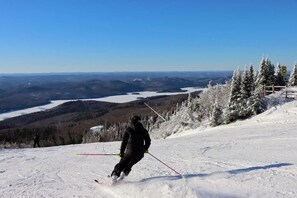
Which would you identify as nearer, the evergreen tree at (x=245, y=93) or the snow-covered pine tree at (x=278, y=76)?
the evergreen tree at (x=245, y=93)

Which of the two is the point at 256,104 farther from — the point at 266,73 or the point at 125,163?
the point at 125,163

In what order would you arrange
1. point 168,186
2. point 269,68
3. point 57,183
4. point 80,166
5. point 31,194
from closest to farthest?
point 168,186 → point 31,194 → point 57,183 → point 80,166 → point 269,68

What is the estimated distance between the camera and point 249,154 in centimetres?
1126

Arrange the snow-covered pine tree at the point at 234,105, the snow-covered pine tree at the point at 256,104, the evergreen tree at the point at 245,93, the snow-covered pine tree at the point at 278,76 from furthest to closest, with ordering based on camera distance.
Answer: the snow-covered pine tree at the point at 278,76 < the snow-covered pine tree at the point at 234,105 < the evergreen tree at the point at 245,93 < the snow-covered pine tree at the point at 256,104

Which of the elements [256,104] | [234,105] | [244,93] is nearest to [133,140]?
[256,104]

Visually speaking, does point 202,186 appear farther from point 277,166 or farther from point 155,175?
point 277,166

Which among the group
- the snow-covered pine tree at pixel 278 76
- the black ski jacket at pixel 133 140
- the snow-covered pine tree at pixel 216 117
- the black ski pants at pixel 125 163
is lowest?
the snow-covered pine tree at pixel 216 117

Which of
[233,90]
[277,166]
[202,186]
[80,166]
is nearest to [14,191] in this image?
[80,166]

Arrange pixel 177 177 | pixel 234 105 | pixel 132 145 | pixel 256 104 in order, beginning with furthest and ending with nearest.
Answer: pixel 234 105, pixel 256 104, pixel 177 177, pixel 132 145

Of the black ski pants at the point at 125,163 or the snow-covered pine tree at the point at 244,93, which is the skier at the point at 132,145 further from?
A: the snow-covered pine tree at the point at 244,93

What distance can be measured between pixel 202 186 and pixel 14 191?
177 inches

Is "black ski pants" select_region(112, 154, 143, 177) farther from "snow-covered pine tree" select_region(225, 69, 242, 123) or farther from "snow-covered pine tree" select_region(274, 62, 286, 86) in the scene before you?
"snow-covered pine tree" select_region(274, 62, 286, 86)

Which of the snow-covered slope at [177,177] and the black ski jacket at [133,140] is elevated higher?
the black ski jacket at [133,140]

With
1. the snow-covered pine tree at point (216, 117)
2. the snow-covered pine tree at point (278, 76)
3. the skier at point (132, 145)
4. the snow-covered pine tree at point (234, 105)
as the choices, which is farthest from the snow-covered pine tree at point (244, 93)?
the skier at point (132, 145)
